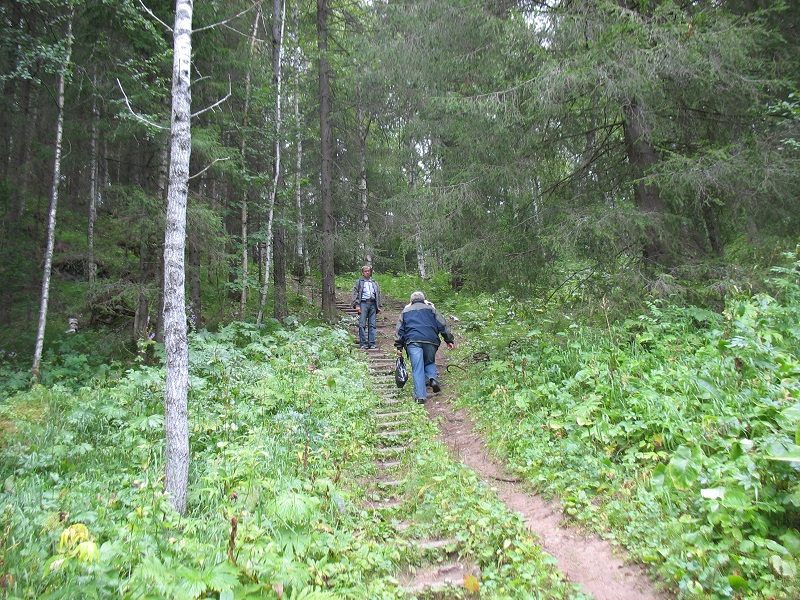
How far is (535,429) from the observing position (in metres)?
5.28

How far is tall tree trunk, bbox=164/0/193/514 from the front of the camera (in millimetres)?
4211

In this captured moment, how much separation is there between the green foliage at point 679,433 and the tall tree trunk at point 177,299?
11.6 feet

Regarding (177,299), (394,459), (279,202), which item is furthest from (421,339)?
(279,202)

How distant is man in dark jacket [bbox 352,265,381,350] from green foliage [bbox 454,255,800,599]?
4761mm

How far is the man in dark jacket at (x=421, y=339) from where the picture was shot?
751cm

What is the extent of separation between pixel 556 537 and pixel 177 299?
13.4 ft

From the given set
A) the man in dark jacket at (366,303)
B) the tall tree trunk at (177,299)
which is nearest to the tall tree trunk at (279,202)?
the man in dark jacket at (366,303)

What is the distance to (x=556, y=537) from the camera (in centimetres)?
359

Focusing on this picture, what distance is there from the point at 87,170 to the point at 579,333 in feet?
72.3

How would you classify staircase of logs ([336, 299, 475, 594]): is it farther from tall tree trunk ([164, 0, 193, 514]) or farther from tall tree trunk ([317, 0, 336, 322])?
tall tree trunk ([317, 0, 336, 322])

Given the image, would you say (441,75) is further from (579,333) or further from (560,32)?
(579,333)

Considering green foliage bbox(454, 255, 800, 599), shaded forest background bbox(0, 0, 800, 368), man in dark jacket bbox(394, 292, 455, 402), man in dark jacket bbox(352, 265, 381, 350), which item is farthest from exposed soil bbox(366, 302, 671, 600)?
man in dark jacket bbox(352, 265, 381, 350)

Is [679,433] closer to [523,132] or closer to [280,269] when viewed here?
[523,132]

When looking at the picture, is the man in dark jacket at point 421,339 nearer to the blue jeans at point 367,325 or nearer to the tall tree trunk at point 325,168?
the blue jeans at point 367,325
